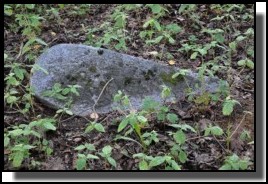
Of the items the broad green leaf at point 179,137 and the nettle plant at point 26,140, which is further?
the broad green leaf at point 179,137

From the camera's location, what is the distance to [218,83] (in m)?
3.77

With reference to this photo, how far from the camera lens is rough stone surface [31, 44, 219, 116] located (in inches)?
142

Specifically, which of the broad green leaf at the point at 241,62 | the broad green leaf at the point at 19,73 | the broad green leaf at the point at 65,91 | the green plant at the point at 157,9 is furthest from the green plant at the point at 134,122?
the green plant at the point at 157,9

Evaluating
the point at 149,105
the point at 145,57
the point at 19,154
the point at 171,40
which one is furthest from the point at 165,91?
the point at 19,154

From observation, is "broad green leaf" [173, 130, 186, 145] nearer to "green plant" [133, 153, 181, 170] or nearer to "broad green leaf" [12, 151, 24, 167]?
"green plant" [133, 153, 181, 170]

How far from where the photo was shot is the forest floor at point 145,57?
3.12 meters

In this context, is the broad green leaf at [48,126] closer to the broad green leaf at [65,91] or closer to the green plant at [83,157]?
the green plant at [83,157]

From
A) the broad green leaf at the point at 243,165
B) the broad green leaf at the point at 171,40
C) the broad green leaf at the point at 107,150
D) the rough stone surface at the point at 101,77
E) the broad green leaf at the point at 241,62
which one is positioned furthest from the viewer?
the broad green leaf at the point at 171,40

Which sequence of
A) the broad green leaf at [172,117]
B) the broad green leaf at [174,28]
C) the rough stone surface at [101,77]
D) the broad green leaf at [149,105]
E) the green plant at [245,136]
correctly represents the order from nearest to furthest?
the green plant at [245,136]
the broad green leaf at [172,117]
the broad green leaf at [149,105]
the rough stone surface at [101,77]
the broad green leaf at [174,28]

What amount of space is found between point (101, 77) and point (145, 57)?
0.74 m

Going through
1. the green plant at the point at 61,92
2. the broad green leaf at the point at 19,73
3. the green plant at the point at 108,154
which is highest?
the broad green leaf at the point at 19,73

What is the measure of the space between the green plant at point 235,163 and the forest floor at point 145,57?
14 millimetres
